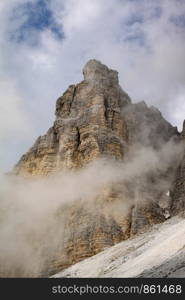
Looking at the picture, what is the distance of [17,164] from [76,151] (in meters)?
11.1

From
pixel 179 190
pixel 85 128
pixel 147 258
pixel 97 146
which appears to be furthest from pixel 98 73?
pixel 147 258

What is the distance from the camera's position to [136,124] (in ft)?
293

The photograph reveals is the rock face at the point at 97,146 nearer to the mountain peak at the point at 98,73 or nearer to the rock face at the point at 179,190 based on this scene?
the mountain peak at the point at 98,73

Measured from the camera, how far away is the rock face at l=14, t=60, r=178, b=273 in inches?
2837

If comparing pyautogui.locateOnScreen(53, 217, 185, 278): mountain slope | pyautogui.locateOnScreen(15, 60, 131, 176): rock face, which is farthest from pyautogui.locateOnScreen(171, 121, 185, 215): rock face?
pyautogui.locateOnScreen(53, 217, 185, 278): mountain slope

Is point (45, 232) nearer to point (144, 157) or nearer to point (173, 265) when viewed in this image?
point (144, 157)

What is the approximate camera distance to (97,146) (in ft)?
264

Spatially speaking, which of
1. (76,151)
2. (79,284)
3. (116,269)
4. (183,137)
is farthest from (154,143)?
(79,284)

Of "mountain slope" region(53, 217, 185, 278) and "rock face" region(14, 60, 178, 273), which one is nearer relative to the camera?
"mountain slope" region(53, 217, 185, 278)

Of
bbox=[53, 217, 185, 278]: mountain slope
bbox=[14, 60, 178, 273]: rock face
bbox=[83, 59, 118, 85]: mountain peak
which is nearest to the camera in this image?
bbox=[53, 217, 185, 278]: mountain slope

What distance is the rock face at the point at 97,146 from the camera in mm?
72062

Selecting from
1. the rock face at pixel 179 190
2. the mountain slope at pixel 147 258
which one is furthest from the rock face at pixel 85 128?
the mountain slope at pixel 147 258

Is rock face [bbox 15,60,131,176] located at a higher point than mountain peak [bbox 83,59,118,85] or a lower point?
lower

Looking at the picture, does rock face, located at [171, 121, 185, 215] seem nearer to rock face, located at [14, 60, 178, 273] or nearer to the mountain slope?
rock face, located at [14, 60, 178, 273]
